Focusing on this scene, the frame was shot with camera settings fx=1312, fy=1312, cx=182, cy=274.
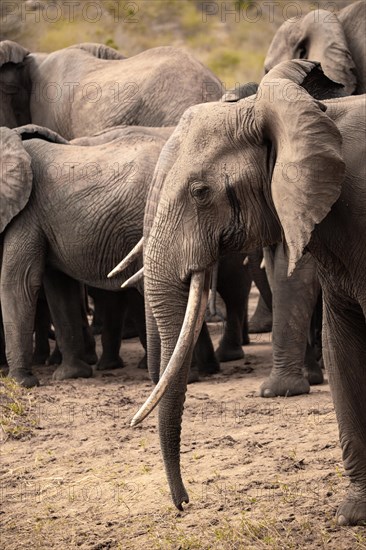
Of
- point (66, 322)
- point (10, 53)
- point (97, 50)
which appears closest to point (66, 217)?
point (66, 322)

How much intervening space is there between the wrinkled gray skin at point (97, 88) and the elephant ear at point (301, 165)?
16.8 ft

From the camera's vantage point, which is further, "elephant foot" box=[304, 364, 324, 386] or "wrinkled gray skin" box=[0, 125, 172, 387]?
"wrinkled gray skin" box=[0, 125, 172, 387]

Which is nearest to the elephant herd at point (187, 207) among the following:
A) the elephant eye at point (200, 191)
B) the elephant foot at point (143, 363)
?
the elephant eye at point (200, 191)

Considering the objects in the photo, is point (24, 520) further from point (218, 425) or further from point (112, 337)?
point (112, 337)

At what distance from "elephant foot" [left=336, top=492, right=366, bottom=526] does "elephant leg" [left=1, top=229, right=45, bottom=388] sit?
12.2 feet

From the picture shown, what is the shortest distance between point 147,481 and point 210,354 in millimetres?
2703

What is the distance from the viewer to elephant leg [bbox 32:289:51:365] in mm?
8984

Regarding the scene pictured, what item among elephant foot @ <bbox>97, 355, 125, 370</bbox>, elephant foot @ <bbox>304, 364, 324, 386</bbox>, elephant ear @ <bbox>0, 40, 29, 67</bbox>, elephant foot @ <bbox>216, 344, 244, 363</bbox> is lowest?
elephant foot @ <bbox>97, 355, 125, 370</bbox>

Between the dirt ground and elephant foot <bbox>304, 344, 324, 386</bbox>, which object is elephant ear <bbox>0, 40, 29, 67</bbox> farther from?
elephant foot <bbox>304, 344, 324, 386</bbox>

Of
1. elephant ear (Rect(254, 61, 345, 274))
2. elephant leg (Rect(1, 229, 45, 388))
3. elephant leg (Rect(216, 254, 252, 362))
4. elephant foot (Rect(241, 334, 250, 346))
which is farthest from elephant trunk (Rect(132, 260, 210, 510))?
elephant foot (Rect(241, 334, 250, 346))

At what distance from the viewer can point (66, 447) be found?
5977 mm

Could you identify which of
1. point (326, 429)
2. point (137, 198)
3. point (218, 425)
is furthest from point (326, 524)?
point (137, 198)

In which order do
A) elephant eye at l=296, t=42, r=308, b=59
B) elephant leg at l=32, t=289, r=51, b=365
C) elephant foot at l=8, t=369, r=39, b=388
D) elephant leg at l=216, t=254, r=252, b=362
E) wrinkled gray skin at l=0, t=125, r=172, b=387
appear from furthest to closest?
elephant leg at l=32, t=289, r=51, b=365, elephant leg at l=216, t=254, r=252, b=362, elephant eye at l=296, t=42, r=308, b=59, elephant foot at l=8, t=369, r=39, b=388, wrinkled gray skin at l=0, t=125, r=172, b=387

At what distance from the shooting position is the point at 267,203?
3906 millimetres
